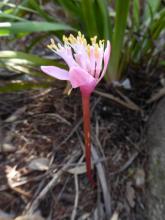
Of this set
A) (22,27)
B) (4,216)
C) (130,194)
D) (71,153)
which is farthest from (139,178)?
(22,27)

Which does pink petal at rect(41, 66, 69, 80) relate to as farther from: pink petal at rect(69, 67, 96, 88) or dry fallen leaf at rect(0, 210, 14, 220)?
dry fallen leaf at rect(0, 210, 14, 220)

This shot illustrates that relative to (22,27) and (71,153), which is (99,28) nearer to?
(22,27)

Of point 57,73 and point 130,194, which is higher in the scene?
point 57,73

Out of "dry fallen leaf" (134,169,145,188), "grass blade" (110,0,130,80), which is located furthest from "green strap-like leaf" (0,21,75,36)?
"dry fallen leaf" (134,169,145,188)

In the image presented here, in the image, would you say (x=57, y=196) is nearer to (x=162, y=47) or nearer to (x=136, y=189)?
(x=136, y=189)

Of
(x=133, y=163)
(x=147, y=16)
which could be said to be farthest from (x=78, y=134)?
(x=147, y=16)
